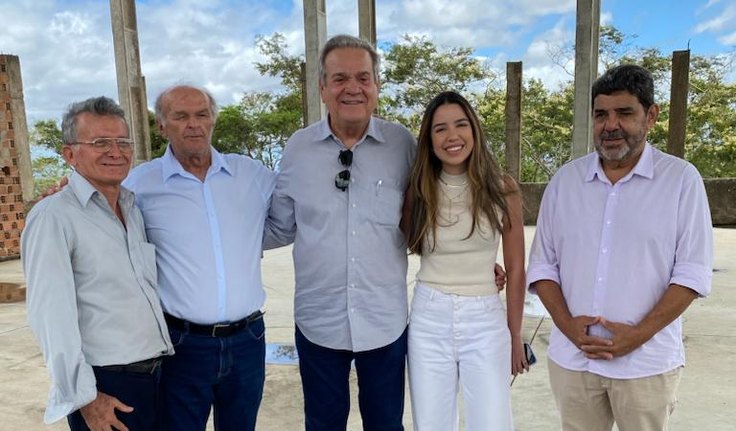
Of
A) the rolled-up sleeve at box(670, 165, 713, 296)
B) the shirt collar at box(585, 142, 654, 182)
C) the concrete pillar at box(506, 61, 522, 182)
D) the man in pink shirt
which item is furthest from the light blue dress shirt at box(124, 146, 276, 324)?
the concrete pillar at box(506, 61, 522, 182)

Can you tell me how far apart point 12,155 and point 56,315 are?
884 cm

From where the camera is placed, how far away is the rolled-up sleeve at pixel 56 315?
1.73m

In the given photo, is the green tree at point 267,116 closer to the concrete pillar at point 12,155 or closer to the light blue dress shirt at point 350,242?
the concrete pillar at point 12,155

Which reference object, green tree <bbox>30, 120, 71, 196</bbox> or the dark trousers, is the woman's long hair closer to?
the dark trousers

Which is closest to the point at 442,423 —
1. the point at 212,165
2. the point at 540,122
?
the point at 212,165

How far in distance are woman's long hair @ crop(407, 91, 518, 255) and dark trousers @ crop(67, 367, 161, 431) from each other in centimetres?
106

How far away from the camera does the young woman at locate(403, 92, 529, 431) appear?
7.05 ft

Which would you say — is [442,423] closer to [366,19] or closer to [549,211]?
[549,211]

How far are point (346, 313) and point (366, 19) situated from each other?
1003 centimetres

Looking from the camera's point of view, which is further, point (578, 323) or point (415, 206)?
point (415, 206)

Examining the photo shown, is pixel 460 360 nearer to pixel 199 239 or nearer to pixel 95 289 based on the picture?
pixel 199 239

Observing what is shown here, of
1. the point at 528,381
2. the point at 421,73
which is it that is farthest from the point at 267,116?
the point at 528,381

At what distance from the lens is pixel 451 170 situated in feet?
7.36

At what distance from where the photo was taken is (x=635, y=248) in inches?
75.5
